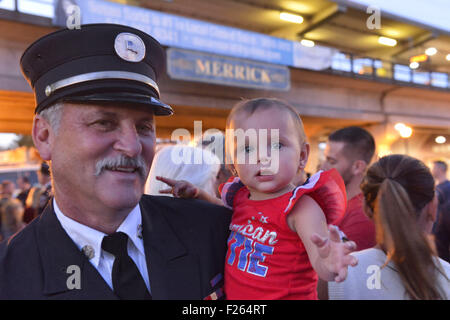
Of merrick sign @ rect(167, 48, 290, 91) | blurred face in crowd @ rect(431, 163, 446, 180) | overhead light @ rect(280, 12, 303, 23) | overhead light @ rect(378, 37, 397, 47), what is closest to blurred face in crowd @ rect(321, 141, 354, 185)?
blurred face in crowd @ rect(431, 163, 446, 180)

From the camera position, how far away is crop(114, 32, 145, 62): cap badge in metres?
1.39

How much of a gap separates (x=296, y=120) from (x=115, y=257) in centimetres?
103

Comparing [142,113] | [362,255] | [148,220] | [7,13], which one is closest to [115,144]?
[142,113]

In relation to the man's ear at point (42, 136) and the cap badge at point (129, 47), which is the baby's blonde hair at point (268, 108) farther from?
the man's ear at point (42, 136)

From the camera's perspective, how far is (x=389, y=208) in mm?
1727

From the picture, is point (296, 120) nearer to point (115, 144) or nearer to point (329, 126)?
point (115, 144)

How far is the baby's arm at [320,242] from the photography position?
105 centimetres

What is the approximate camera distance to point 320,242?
1080mm

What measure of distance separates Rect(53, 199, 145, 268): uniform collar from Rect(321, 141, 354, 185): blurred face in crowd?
241 cm

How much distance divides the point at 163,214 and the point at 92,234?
0.36 metres

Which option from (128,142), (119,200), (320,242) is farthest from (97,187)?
(320,242)

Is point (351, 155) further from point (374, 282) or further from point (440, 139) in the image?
point (440, 139)

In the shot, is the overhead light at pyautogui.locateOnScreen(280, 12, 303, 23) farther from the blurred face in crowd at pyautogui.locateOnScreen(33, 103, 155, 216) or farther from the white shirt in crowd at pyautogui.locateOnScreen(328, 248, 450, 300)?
the blurred face in crowd at pyautogui.locateOnScreen(33, 103, 155, 216)

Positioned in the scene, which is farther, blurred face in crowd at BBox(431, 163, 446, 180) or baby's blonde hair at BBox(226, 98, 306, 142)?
blurred face in crowd at BBox(431, 163, 446, 180)
